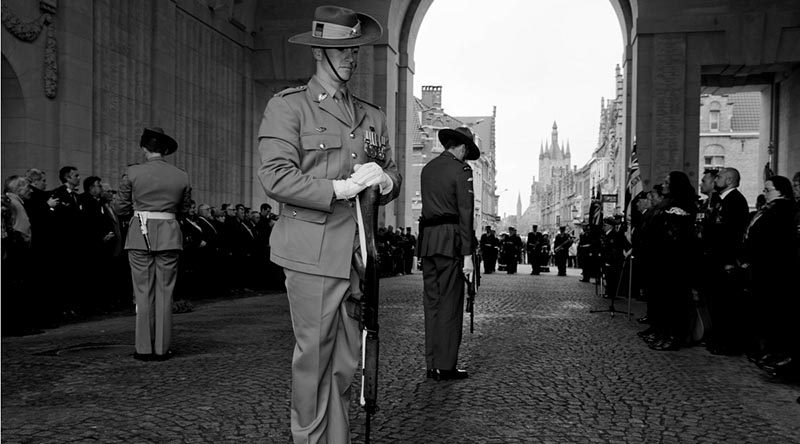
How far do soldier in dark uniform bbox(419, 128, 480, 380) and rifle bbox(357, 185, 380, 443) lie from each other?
291cm

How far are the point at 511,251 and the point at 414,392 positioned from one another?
22683 mm

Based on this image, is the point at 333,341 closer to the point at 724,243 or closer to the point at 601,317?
the point at 724,243

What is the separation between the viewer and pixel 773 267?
7113 mm

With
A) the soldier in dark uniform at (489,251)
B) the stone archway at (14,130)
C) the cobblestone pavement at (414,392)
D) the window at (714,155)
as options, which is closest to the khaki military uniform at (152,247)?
the cobblestone pavement at (414,392)

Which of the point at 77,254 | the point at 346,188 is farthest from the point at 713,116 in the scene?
the point at 346,188

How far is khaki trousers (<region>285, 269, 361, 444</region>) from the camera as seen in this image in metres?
3.23

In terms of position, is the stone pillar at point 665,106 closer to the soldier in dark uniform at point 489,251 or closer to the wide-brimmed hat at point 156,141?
the soldier in dark uniform at point 489,251

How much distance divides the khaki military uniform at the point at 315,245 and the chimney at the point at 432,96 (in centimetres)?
8569

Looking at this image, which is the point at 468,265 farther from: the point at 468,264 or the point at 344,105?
the point at 344,105

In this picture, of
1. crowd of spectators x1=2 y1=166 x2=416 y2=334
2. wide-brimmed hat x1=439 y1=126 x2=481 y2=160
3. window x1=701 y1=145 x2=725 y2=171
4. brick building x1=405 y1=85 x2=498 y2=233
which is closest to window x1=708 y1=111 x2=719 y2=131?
window x1=701 y1=145 x2=725 y2=171

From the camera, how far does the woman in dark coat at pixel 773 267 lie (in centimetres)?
683

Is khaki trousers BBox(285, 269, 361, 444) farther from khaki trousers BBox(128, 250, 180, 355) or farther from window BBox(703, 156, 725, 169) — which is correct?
window BBox(703, 156, 725, 169)

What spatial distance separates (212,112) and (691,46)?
14649mm

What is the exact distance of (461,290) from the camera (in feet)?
21.4
